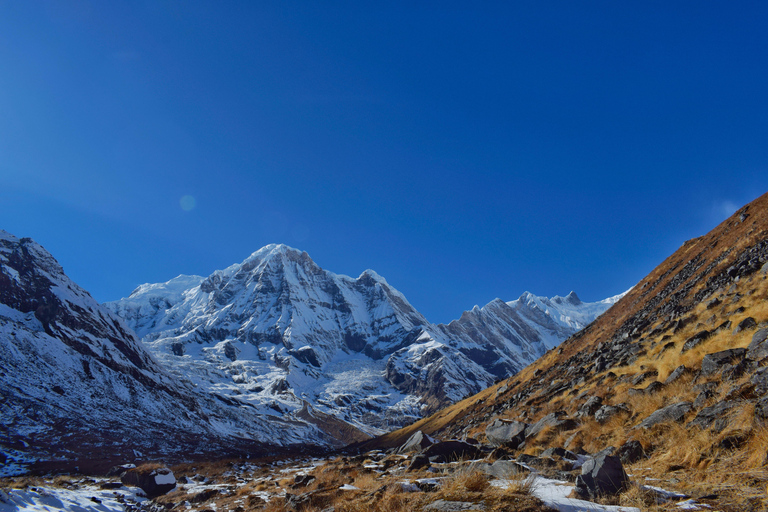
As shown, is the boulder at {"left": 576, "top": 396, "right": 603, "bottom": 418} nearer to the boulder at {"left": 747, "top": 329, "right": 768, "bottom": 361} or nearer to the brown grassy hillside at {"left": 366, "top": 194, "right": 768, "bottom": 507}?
the brown grassy hillside at {"left": 366, "top": 194, "right": 768, "bottom": 507}

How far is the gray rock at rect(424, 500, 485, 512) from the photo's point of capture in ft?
17.7

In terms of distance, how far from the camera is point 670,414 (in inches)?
352

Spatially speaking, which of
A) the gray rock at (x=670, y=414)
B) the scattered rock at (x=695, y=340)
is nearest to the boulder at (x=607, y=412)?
the gray rock at (x=670, y=414)

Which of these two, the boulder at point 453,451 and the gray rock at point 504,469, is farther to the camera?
the boulder at point 453,451

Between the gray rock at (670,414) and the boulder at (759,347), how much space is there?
88.1 inches

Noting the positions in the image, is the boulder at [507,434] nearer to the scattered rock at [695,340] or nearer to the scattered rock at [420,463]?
the scattered rock at [420,463]

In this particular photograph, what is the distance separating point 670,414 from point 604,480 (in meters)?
4.54

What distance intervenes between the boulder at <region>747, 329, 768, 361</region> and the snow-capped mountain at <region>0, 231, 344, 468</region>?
7914cm

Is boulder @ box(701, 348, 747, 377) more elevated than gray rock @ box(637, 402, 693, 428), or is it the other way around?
boulder @ box(701, 348, 747, 377)

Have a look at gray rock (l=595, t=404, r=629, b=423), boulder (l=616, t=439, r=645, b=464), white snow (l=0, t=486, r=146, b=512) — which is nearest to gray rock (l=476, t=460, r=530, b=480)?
boulder (l=616, t=439, r=645, b=464)

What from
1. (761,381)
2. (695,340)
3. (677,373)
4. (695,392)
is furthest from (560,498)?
(695,340)

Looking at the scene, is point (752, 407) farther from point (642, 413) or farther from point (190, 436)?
point (190, 436)

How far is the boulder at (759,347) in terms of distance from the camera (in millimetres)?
8978

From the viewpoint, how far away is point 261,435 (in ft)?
424
